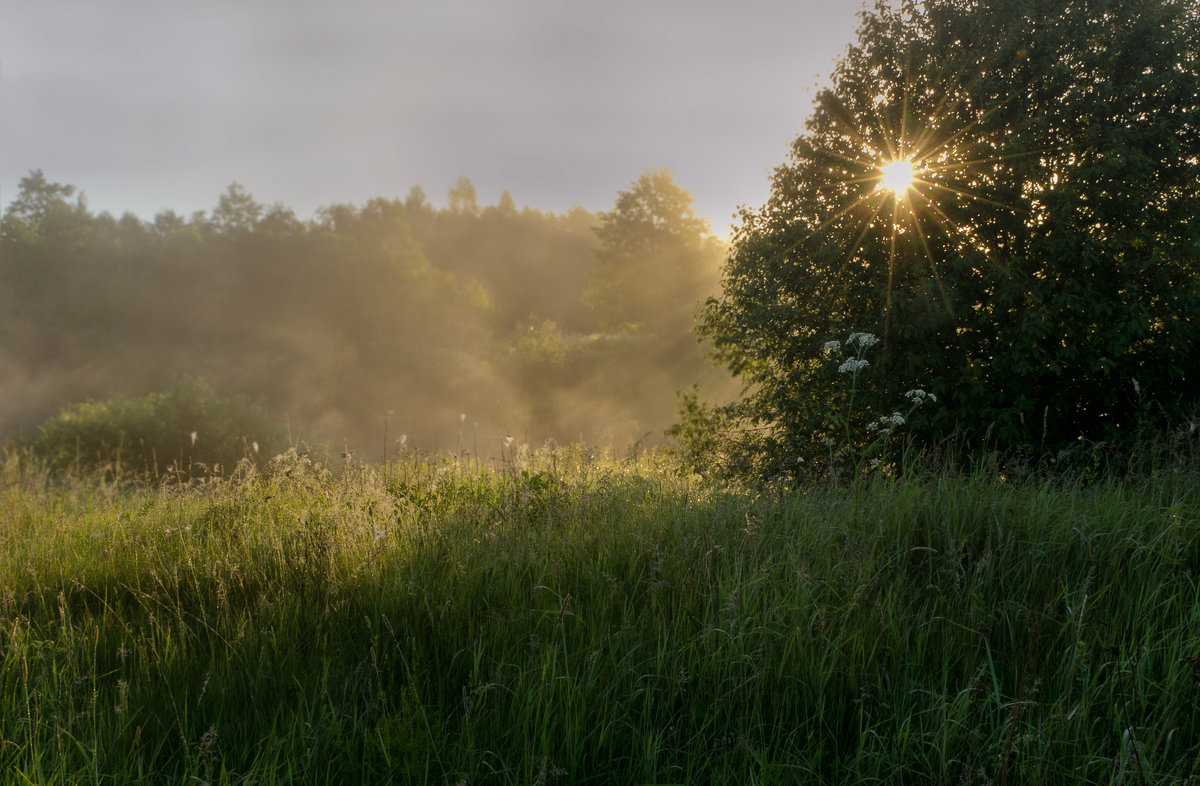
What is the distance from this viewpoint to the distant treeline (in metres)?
31.6

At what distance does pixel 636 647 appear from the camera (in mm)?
2738

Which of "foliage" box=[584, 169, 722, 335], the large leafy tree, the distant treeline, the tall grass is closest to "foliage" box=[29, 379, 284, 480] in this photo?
the distant treeline

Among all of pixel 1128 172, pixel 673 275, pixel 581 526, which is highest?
pixel 673 275

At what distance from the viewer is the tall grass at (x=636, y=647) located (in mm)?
2277

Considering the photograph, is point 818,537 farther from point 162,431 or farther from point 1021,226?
point 162,431

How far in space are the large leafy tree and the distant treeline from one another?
17004 millimetres

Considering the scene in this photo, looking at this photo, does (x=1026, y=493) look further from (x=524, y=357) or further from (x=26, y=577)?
(x=524, y=357)

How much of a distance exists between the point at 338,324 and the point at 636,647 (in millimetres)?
40267

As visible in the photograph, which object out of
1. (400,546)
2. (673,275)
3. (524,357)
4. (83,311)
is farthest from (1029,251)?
(83,311)

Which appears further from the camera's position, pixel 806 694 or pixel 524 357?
pixel 524 357

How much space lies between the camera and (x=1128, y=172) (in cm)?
793

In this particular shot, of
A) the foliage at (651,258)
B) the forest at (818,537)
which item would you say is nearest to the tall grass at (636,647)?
the forest at (818,537)

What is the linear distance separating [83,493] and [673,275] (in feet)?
137

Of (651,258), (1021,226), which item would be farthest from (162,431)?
(651,258)
